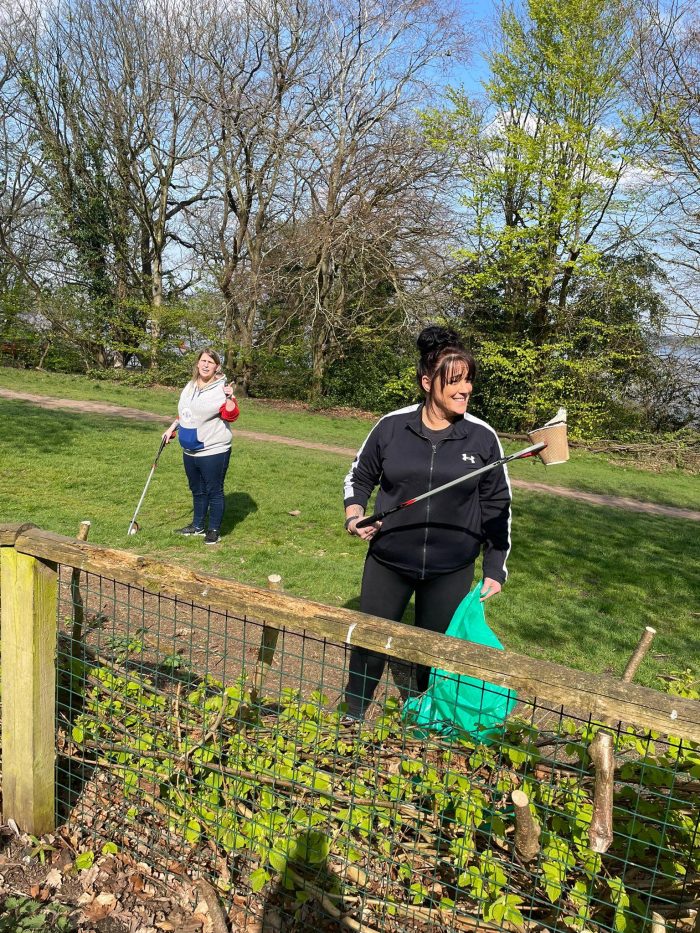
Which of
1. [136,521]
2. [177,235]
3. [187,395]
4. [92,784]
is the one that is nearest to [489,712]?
[92,784]

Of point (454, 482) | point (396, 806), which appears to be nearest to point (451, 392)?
point (454, 482)

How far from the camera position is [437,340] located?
10.3 feet

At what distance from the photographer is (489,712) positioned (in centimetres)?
252

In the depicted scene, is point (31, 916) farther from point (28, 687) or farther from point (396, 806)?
point (396, 806)

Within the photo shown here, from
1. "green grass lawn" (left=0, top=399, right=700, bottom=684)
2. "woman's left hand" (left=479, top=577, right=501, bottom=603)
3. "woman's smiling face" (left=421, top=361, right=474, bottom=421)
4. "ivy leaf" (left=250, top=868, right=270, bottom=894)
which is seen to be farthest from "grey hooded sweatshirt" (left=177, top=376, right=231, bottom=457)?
"ivy leaf" (left=250, top=868, right=270, bottom=894)

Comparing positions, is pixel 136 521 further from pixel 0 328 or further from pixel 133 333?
pixel 0 328

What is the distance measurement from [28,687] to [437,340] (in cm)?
223

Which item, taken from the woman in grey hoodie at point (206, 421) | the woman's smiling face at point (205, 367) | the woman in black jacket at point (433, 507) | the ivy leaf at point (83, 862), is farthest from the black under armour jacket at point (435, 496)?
the woman's smiling face at point (205, 367)

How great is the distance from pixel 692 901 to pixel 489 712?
835 mm

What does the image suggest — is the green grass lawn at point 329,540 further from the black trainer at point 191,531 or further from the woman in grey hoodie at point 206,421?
the woman in grey hoodie at point 206,421

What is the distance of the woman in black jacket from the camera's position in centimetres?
311

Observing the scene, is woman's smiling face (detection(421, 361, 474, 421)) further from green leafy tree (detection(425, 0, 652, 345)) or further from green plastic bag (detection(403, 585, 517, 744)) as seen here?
green leafy tree (detection(425, 0, 652, 345))

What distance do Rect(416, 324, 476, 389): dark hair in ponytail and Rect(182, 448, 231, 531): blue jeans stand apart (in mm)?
3799

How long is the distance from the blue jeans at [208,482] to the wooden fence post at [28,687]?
162 inches
